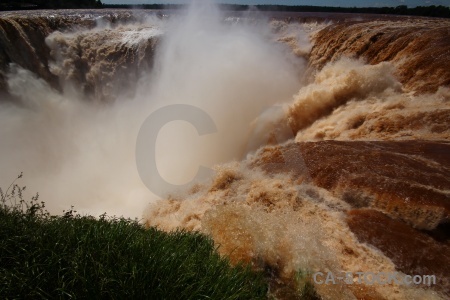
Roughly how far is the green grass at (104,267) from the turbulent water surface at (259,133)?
25.4 inches

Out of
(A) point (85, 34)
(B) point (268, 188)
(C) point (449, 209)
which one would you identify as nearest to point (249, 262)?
(B) point (268, 188)

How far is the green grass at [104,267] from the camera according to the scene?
7.38 ft

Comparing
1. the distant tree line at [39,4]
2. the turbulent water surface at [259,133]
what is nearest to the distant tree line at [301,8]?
the distant tree line at [39,4]

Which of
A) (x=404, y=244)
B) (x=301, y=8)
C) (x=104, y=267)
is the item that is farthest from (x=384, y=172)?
(x=301, y=8)

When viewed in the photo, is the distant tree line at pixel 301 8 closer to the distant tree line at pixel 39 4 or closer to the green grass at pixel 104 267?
the distant tree line at pixel 39 4

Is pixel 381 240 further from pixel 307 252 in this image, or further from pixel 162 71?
pixel 162 71

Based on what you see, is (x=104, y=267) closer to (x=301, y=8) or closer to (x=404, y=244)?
(x=404, y=244)

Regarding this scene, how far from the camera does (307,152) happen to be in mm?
5285

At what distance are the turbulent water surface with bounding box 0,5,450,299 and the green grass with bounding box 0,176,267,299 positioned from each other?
0.65m

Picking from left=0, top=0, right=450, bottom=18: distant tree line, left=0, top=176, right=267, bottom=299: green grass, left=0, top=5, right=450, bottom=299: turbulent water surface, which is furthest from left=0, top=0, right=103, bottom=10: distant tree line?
left=0, top=176, right=267, bottom=299: green grass

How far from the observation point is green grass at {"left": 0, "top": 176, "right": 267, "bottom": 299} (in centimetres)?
225

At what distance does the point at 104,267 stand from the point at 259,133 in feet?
21.3

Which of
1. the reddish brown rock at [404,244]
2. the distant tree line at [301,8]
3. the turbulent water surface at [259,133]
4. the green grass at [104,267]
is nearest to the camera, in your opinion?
the green grass at [104,267]

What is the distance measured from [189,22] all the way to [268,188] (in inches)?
481
